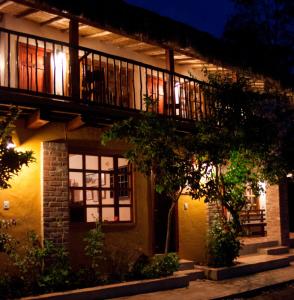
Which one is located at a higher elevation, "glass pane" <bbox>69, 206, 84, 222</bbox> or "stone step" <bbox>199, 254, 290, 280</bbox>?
"glass pane" <bbox>69, 206, 84, 222</bbox>

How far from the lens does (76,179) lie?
11.2m

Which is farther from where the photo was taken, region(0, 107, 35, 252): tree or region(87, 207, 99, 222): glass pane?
region(87, 207, 99, 222): glass pane

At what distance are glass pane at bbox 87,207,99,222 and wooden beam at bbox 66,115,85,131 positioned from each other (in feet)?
6.34

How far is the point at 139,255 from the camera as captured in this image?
1112 cm

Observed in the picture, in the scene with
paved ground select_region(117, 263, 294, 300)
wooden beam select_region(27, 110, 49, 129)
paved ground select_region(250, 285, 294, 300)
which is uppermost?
wooden beam select_region(27, 110, 49, 129)

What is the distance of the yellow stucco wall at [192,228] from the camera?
13.0 m

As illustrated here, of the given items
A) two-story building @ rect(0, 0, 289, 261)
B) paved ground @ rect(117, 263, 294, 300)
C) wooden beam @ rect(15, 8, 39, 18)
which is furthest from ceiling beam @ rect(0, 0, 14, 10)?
paved ground @ rect(117, 263, 294, 300)

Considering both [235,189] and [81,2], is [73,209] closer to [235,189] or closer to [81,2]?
[235,189]

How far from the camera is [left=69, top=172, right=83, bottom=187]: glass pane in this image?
11.1 m

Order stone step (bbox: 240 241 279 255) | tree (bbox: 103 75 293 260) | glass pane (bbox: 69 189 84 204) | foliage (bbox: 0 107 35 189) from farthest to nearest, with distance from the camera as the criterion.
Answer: stone step (bbox: 240 241 279 255)
glass pane (bbox: 69 189 84 204)
tree (bbox: 103 75 293 260)
foliage (bbox: 0 107 35 189)

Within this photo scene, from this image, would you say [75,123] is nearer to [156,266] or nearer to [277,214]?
[156,266]

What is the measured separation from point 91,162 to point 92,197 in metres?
0.79

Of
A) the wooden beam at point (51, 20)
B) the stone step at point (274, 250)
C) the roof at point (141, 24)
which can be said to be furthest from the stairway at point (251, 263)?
the wooden beam at point (51, 20)

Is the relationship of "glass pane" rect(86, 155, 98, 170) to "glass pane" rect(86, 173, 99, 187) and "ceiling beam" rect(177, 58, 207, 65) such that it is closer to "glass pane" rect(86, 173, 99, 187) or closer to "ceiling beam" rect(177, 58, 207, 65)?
"glass pane" rect(86, 173, 99, 187)
